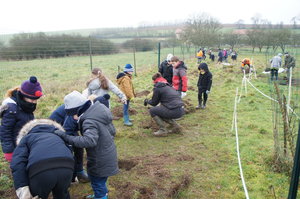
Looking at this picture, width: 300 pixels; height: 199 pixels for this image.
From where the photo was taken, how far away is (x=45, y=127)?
2455 millimetres

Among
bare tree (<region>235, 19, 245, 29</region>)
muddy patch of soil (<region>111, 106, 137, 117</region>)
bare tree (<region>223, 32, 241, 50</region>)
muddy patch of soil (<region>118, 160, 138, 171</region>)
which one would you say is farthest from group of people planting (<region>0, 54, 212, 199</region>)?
bare tree (<region>235, 19, 245, 29</region>)

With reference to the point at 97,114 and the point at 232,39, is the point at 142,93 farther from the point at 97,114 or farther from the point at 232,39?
the point at 232,39

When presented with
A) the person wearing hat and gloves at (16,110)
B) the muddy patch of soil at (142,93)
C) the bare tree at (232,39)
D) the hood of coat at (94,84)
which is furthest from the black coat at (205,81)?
the bare tree at (232,39)

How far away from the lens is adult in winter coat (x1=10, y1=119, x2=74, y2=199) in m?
2.18

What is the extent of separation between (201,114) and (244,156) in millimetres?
2814

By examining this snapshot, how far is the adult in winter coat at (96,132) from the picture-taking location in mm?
2654

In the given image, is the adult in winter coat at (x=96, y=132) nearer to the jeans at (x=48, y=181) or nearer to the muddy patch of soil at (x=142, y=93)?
the jeans at (x=48, y=181)

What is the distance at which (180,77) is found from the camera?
23.1 ft

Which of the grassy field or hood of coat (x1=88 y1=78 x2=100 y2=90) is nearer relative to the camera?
the grassy field

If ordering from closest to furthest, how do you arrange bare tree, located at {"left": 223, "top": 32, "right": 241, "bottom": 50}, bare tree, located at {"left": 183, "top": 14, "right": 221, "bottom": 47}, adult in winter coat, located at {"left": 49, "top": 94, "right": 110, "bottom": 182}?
1. adult in winter coat, located at {"left": 49, "top": 94, "right": 110, "bottom": 182}
2. bare tree, located at {"left": 183, "top": 14, "right": 221, "bottom": 47}
3. bare tree, located at {"left": 223, "top": 32, "right": 241, "bottom": 50}

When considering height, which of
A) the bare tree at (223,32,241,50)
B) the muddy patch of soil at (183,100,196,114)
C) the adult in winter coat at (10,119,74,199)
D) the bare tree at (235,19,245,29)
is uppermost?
the bare tree at (235,19,245,29)

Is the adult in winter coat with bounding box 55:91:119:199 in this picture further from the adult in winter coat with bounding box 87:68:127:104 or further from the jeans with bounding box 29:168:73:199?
the adult in winter coat with bounding box 87:68:127:104

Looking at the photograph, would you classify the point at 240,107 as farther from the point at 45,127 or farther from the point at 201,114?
the point at 45,127

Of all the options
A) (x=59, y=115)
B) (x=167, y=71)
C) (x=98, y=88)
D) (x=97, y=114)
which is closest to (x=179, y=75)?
(x=167, y=71)
